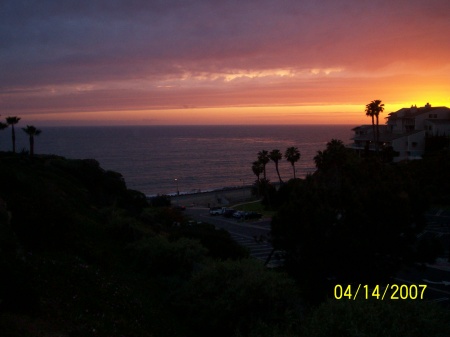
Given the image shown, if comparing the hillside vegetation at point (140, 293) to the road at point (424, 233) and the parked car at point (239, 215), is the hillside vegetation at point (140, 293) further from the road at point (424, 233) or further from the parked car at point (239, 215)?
the parked car at point (239, 215)

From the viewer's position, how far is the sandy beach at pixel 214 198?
247ft

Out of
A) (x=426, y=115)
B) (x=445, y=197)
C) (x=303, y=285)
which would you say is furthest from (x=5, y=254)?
(x=426, y=115)

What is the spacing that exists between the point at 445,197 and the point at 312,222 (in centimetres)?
3361

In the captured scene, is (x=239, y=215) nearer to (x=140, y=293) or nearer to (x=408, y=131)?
(x=140, y=293)

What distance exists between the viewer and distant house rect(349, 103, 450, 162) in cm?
7281

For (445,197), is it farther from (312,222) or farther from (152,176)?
(152,176)

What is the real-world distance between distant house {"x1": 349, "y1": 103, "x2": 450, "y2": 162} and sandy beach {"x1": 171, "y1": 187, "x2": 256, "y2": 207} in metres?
22.4

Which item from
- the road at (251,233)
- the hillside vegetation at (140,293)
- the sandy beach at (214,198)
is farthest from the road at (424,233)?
the sandy beach at (214,198)

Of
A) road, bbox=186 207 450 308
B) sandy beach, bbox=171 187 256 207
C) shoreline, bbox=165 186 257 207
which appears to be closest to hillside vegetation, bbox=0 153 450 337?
road, bbox=186 207 450 308

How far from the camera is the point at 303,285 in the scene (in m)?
15.0

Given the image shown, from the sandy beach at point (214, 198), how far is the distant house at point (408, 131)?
22.4 m

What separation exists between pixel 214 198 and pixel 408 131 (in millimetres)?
36451

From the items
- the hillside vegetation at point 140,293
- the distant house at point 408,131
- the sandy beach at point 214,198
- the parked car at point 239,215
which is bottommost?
the sandy beach at point 214,198

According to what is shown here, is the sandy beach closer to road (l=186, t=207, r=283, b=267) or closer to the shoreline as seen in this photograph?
the shoreline
